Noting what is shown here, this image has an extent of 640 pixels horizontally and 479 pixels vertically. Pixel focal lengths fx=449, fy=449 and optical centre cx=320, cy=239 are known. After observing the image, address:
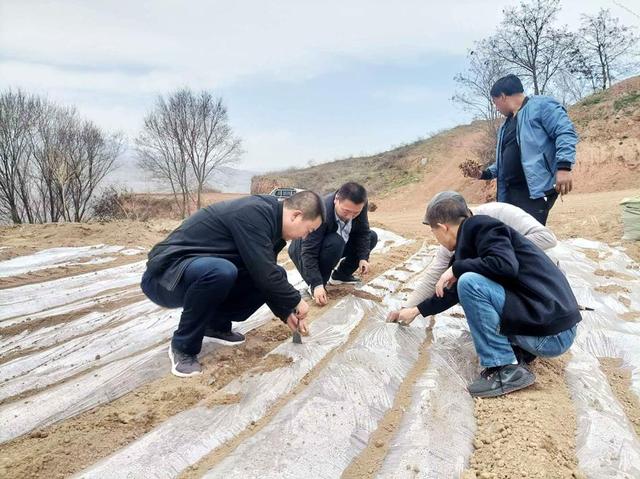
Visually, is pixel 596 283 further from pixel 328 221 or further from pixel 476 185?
pixel 476 185

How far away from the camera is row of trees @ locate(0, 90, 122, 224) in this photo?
18578 mm

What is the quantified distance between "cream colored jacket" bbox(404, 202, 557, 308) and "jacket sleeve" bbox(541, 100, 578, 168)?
58 centimetres

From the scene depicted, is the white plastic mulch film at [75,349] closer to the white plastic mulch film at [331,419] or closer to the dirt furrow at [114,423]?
the dirt furrow at [114,423]

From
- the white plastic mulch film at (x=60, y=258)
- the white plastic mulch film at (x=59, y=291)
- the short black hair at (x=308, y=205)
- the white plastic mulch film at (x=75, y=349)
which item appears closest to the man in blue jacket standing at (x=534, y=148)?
the short black hair at (x=308, y=205)

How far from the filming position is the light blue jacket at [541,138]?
2.99m

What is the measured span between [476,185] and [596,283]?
13547mm

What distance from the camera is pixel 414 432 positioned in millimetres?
1867

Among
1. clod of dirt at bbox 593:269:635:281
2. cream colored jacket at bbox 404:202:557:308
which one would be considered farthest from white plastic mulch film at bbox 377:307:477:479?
clod of dirt at bbox 593:269:635:281

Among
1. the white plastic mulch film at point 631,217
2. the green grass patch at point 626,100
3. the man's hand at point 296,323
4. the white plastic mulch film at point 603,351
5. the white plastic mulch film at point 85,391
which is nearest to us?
the white plastic mulch film at point 603,351

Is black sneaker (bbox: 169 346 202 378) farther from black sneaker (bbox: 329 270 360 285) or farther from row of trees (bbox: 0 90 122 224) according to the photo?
row of trees (bbox: 0 90 122 224)

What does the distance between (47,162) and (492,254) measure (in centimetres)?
2193

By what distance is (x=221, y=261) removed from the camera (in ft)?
7.64

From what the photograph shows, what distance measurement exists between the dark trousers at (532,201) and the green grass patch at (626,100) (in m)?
15.5

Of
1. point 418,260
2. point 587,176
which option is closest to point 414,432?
point 418,260
